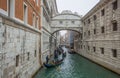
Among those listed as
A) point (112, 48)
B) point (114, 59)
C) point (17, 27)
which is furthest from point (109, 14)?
point (17, 27)

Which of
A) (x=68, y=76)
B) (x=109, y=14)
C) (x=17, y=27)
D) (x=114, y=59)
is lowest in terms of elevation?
(x=68, y=76)

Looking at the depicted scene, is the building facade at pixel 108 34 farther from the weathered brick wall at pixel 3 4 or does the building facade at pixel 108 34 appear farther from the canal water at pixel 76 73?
the weathered brick wall at pixel 3 4

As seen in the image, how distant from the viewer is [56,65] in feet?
60.0

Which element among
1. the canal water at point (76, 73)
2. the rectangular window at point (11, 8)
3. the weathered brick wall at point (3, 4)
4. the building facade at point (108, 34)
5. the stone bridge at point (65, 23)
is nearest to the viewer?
the weathered brick wall at point (3, 4)

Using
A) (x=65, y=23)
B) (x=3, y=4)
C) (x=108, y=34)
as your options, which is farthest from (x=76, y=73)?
(x=65, y=23)

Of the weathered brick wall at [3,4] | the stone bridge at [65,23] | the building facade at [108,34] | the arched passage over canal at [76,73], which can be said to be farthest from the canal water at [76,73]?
the stone bridge at [65,23]

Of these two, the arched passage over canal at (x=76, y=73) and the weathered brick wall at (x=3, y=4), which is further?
the arched passage over canal at (x=76, y=73)

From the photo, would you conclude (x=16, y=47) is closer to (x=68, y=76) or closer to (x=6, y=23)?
(x=6, y=23)

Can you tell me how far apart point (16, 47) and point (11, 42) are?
79 centimetres

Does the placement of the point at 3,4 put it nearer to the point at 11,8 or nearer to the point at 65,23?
the point at 11,8

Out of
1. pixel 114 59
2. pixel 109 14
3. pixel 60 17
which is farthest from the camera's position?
pixel 60 17

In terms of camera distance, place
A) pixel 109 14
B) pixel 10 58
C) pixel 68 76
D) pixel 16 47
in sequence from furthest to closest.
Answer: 1. pixel 109 14
2. pixel 68 76
3. pixel 16 47
4. pixel 10 58

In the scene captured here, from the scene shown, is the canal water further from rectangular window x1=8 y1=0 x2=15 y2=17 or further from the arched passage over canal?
rectangular window x1=8 y1=0 x2=15 y2=17

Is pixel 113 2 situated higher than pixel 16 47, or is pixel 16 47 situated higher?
pixel 113 2
